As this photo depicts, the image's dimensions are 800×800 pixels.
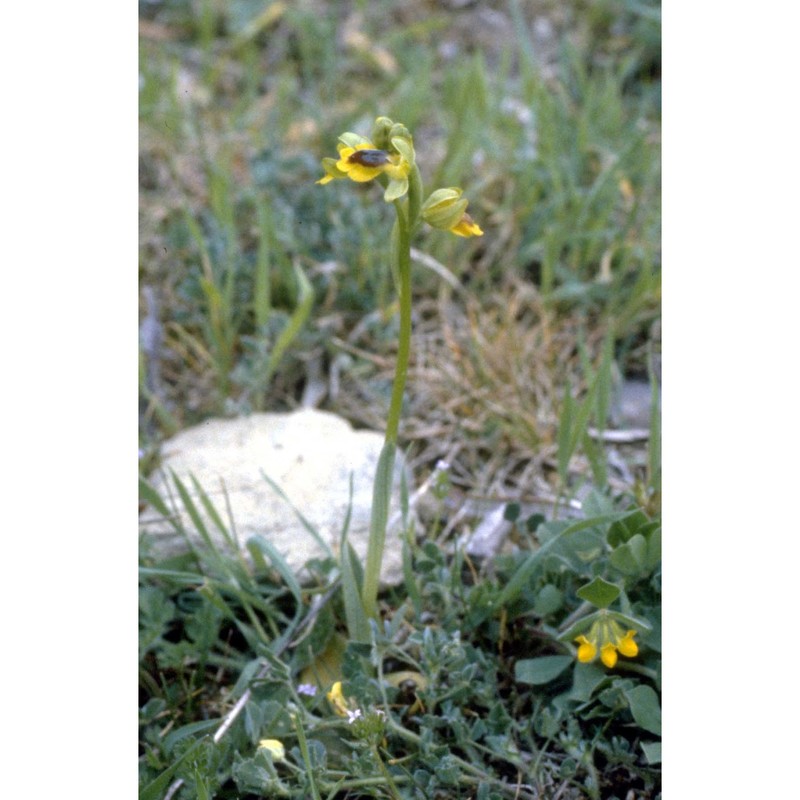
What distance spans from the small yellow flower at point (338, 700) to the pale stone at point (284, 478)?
9.7 inches

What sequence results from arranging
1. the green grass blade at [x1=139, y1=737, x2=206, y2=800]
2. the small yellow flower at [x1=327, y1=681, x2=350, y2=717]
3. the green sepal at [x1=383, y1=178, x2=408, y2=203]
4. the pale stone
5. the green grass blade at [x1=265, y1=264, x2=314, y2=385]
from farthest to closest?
the green grass blade at [x1=265, y1=264, x2=314, y2=385]
the pale stone
the small yellow flower at [x1=327, y1=681, x2=350, y2=717]
the green grass blade at [x1=139, y1=737, x2=206, y2=800]
the green sepal at [x1=383, y1=178, x2=408, y2=203]

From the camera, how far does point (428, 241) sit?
7.08 feet

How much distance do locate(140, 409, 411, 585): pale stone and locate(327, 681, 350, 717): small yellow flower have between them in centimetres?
25

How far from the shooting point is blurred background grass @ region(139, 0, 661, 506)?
1902mm

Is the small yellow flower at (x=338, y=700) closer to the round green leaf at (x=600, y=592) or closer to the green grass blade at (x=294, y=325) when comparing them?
the round green leaf at (x=600, y=592)

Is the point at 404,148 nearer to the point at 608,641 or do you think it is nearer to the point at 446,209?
the point at 446,209

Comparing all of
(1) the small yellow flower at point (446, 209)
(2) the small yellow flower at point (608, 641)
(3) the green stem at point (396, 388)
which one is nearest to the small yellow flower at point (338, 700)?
(3) the green stem at point (396, 388)

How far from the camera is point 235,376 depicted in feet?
6.21

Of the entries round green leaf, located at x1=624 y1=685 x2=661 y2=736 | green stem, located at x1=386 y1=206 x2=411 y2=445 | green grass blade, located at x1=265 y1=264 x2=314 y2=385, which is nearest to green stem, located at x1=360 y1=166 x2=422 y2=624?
green stem, located at x1=386 y1=206 x2=411 y2=445

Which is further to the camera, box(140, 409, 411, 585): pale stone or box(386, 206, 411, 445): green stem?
box(140, 409, 411, 585): pale stone

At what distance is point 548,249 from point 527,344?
233 mm

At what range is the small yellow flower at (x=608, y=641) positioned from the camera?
1.23m

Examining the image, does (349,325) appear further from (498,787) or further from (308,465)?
(498,787)

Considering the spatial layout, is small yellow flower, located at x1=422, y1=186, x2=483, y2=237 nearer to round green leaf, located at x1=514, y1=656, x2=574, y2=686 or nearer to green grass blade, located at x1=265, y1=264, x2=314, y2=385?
round green leaf, located at x1=514, y1=656, x2=574, y2=686
